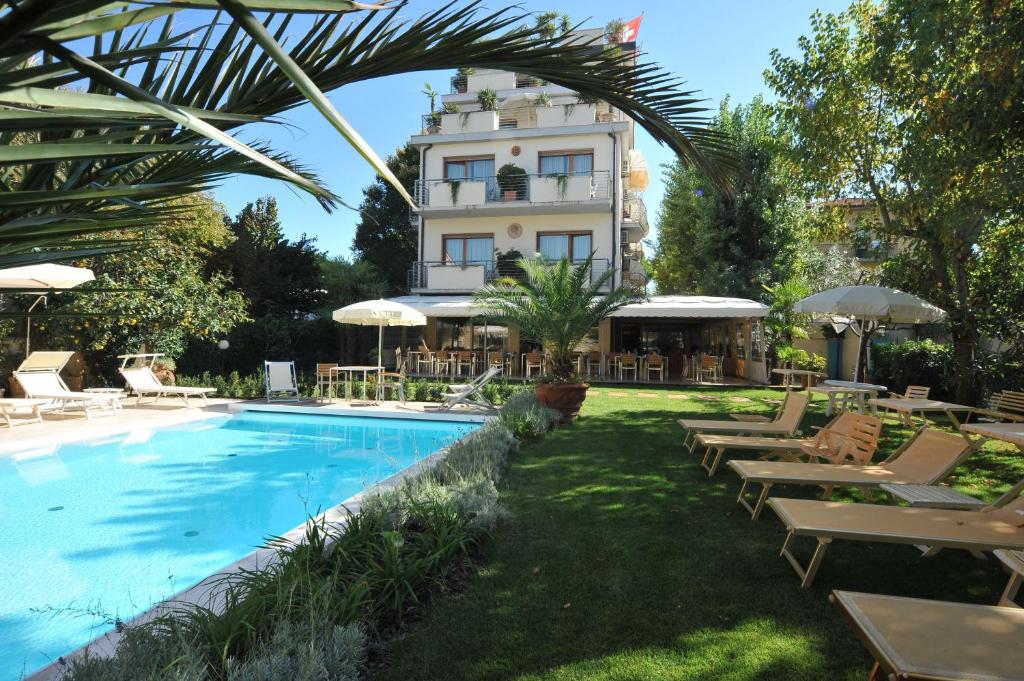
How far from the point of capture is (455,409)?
46.9 feet

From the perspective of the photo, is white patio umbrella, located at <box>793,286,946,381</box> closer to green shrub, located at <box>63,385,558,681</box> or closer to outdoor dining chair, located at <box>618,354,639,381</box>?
outdoor dining chair, located at <box>618,354,639,381</box>

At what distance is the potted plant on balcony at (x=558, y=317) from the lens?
11758mm

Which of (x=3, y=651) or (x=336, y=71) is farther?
(x=3, y=651)

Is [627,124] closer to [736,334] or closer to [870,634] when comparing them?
[736,334]

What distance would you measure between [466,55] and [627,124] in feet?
78.3

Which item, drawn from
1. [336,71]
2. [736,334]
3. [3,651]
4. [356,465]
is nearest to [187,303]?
[356,465]

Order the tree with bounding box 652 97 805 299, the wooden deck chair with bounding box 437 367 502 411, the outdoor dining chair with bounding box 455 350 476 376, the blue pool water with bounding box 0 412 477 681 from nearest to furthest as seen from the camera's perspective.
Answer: the blue pool water with bounding box 0 412 477 681 < the wooden deck chair with bounding box 437 367 502 411 < the outdoor dining chair with bounding box 455 350 476 376 < the tree with bounding box 652 97 805 299

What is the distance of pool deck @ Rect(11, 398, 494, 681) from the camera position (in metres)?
5.31

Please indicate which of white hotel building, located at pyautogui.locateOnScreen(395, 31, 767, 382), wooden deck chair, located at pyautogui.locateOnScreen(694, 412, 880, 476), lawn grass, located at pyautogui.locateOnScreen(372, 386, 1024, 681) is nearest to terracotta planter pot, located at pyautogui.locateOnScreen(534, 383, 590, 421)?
wooden deck chair, located at pyautogui.locateOnScreen(694, 412, 880, 476)

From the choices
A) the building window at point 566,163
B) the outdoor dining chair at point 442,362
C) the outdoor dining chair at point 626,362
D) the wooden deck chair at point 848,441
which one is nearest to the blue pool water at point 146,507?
the wooden deck chair at point 848,441

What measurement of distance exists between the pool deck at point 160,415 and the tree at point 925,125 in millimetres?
9988

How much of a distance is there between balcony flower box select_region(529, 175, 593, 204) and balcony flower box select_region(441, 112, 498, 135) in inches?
144

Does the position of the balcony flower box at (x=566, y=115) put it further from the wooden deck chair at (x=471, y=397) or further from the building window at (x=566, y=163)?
the wooden deck chair at (x=471, y=397)

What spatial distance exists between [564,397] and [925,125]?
27.1 feet
